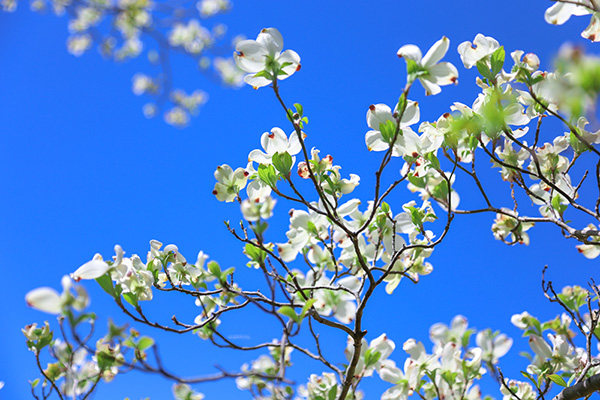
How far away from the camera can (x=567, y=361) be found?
1388 millimetres

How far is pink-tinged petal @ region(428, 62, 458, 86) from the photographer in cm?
86

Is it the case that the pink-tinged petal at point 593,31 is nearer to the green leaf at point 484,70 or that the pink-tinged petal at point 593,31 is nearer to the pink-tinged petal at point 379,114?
the green leaf at point 484,70

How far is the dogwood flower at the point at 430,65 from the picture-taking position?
2.76ft

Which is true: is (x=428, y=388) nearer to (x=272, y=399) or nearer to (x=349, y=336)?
(x=349, y=336)

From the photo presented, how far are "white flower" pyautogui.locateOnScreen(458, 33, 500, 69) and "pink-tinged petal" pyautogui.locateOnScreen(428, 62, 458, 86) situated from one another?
1.12ft

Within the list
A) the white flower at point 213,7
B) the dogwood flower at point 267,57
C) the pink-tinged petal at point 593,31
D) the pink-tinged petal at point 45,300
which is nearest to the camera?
the pink-tinged petal at point 45,300

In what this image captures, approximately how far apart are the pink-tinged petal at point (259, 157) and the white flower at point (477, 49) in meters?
0.61

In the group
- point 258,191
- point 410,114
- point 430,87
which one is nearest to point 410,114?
point 410,114

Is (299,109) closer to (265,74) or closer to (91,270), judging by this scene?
(265,74)

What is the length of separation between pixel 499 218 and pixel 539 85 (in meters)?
0.58

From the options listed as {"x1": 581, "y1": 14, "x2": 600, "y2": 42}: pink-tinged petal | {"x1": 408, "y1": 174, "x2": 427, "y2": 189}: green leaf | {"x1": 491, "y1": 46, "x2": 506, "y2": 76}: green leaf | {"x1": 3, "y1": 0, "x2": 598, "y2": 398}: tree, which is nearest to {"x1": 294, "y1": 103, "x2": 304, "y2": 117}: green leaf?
{"x1": 3, "y1": 0, "x2": 598, "y2": 398}: tree

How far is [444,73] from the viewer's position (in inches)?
34.0

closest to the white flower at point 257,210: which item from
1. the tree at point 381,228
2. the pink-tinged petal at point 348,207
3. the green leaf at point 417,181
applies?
the tree at point 381,228

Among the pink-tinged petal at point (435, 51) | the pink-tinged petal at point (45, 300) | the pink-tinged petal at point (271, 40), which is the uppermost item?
the pink-tinged petal at point (271, 40)
